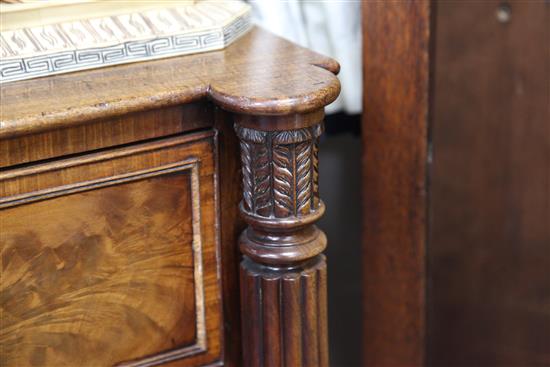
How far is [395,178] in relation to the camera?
1.12 meters

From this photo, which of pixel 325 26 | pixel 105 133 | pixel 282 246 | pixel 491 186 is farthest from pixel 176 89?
pixel 491 186

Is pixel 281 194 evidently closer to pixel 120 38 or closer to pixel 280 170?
pixel 280 170

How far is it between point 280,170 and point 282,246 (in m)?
0.08

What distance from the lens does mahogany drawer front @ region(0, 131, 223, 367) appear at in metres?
0.74

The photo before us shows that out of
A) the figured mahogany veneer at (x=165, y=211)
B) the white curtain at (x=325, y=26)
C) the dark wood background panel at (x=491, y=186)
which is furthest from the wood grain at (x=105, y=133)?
the dark wood background panel at (x=491, y=186)

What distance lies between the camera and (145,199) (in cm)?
78

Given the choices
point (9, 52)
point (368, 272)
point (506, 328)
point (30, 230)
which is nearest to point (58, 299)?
point (30, 230)

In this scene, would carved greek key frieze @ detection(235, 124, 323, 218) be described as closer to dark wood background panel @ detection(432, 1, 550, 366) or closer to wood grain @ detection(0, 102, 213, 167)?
wood grain @ detection(0, 102, 213, 167)

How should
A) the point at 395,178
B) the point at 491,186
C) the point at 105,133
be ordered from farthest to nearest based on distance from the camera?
the point at 491,186 → the point at 395,178 → the point at 105,133

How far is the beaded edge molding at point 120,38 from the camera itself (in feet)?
2.56

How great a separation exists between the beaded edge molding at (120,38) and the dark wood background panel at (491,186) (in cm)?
53

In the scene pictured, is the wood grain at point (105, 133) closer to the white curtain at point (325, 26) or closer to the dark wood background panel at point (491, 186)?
the white curtain at point (325, 26)

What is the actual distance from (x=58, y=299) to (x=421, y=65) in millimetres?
547

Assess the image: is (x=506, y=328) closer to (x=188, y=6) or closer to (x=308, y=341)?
Result: (x=308, y=341)
